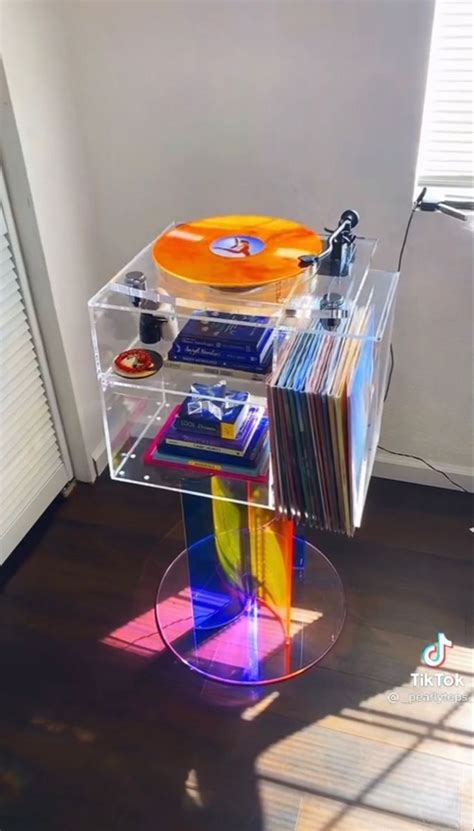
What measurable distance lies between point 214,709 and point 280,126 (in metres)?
1.19

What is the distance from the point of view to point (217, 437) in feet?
3.98

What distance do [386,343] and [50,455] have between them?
895mm

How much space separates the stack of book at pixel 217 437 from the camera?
1196 millimetres

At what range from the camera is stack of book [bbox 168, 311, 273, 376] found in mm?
1110

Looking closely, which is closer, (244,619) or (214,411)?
(214,411)

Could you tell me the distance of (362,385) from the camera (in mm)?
1068

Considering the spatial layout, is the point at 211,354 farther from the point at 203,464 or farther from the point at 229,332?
the point at 203,464

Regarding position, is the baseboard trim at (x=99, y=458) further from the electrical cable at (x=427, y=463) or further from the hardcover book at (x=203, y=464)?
the electrical cable at (x=427, y=463)

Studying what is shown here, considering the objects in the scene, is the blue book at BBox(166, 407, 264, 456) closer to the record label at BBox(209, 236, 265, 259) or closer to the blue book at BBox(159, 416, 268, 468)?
the blue book at BBox(159, 416, 268, 468)

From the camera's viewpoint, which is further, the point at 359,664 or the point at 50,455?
the point at 50,455

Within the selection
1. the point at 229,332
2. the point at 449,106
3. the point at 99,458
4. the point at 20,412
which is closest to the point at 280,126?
the point at 449,106

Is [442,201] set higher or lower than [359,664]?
higher

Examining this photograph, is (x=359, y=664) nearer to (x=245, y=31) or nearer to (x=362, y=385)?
(x=362, y=385)

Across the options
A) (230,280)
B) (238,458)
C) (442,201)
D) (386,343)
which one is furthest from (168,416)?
(442,201)
